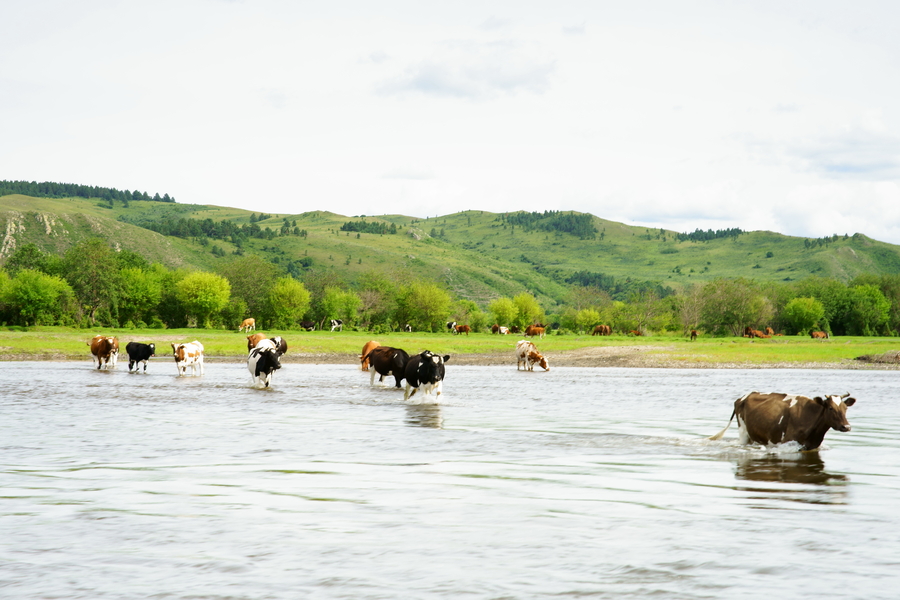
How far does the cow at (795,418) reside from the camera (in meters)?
13.9

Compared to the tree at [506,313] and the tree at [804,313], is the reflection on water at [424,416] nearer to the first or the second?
the tree at [506,313]

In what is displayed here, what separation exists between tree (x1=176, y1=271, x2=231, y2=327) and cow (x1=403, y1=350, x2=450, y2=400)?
86.3 meters

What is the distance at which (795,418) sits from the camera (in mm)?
14141

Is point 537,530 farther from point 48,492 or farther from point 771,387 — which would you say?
point 771,387

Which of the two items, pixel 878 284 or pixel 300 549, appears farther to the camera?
pixel 878 284

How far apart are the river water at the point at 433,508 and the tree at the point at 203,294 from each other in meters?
88.4

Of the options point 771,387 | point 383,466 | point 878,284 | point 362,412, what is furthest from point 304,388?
point 878,284

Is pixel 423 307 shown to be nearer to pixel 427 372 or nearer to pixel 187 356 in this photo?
pixel 187 356

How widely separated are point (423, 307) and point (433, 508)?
10310cm

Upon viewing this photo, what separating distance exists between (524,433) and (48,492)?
10014 mm

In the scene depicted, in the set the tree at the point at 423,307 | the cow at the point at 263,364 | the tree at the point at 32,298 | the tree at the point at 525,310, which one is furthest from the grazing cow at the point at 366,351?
the tree at the point at 525,310

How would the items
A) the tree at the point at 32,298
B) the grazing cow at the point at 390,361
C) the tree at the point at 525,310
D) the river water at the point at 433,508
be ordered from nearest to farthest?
the river water at the point at 433,508 < the grazing cow at the point at 390,361 < the tree at the point at 32,298 < the tree at the point at 525,310

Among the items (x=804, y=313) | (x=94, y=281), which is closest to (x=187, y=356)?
(x=94, y=281)

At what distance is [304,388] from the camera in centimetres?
3012
